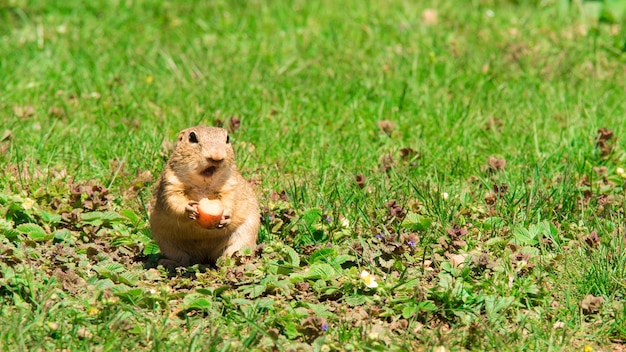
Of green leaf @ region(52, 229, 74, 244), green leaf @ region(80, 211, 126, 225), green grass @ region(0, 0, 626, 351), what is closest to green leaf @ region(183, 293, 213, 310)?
green grass @ region(0, 0, 626, 351)

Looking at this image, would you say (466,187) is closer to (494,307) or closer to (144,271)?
(494,307)

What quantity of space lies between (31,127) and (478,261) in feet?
10.5

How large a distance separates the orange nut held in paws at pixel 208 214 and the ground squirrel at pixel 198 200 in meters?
0.02

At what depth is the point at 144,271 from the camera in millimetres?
4730

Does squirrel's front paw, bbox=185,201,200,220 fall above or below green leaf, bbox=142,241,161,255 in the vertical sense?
above

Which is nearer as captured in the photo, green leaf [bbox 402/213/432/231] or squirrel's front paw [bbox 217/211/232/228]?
squirrel's front paw [bbox 217/211/232/228]

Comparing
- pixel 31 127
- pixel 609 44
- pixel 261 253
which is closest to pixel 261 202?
pixel 261 253

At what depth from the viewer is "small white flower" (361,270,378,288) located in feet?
14.6

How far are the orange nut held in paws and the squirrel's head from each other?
160 millimetres

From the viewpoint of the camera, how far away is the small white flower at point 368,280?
14.6 ft

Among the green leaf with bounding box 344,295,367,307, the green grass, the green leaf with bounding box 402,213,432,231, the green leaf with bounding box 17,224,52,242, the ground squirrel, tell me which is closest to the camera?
the green grass

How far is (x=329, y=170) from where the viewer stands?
5.87m

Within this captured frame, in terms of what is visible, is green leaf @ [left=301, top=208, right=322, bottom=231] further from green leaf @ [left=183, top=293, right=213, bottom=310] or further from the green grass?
green leaf @ [left=183, top=293, right=213, bottom=310]

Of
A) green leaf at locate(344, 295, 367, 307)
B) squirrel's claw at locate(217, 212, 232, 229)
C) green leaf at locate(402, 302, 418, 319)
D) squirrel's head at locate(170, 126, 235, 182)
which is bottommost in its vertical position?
green leaf at locate(344, 295, 367, 307)
